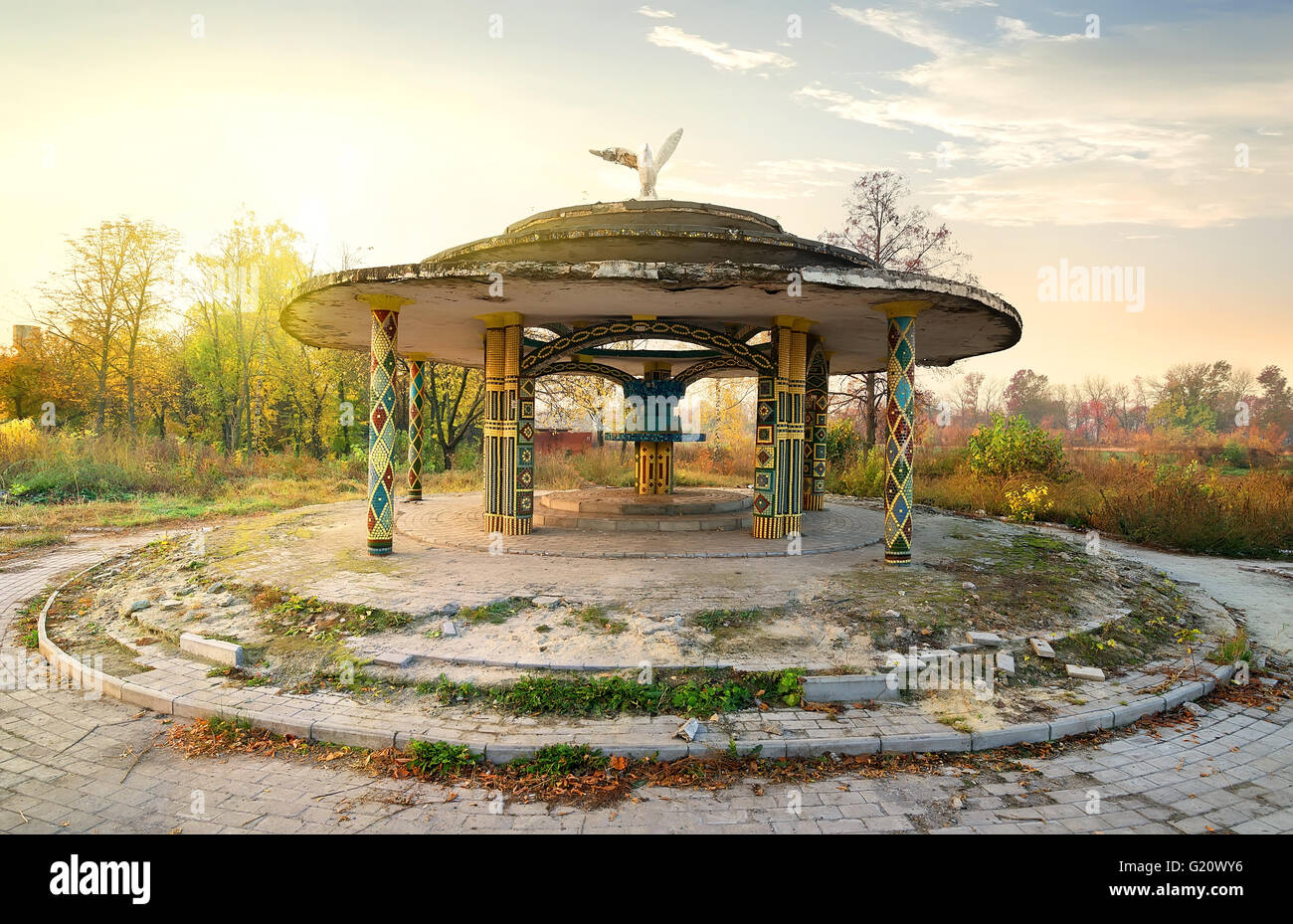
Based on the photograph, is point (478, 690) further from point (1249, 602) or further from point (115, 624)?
point (1249, 602)

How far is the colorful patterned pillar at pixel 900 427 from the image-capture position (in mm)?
8836

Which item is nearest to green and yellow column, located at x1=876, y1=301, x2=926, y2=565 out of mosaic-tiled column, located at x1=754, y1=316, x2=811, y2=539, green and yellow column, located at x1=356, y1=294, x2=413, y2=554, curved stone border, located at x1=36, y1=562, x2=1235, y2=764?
mosaic-tiled column, located at x1=754, y1=316, x2=811, y2=539

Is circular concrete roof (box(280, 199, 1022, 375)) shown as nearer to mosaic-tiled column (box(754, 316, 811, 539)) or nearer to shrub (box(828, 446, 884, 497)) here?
mosaic-tiled column (box(754, 316, 811, 539))

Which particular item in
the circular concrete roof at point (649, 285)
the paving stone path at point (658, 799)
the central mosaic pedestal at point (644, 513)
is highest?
the circular concrete roof at point (649, 285)

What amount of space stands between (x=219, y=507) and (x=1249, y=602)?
19647mm

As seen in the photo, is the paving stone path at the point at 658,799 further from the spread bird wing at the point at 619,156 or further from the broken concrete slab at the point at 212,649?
the spread bird wing at the point at 619,156

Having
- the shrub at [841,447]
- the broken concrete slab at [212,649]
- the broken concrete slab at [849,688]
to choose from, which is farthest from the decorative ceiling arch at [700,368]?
the broken concrete slab at [212,649]

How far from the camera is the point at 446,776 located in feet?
13.9

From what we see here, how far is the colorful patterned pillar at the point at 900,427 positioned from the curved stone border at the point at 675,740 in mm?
3544

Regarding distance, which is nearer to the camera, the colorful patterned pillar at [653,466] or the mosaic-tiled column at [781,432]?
Answer: the mosaic-tiled column at [781,432]

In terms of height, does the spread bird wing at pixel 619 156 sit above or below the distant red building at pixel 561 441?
above

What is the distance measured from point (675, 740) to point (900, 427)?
593 centimetres

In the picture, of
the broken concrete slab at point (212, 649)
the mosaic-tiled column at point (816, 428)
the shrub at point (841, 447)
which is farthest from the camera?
the shrub at point (841, 447)

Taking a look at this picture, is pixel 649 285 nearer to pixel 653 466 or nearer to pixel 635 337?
pixel 635 337
